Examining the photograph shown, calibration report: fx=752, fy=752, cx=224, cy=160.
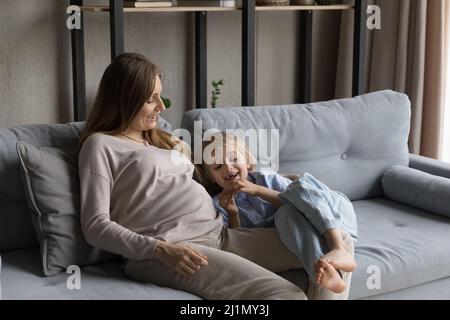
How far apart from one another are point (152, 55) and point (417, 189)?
4.75 ft

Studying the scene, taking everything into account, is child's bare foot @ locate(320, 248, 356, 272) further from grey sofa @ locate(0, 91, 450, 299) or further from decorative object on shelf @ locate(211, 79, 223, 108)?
decorative object on shelf @ locate(211, 79, 223, 108)

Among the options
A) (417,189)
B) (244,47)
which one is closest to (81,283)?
(417,189)

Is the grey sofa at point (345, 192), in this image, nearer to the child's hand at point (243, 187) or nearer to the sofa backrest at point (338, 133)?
the sofa backrest at point (338, 133)

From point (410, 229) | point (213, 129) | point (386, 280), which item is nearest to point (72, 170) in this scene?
point (213, 129)

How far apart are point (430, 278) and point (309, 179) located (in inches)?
20.3

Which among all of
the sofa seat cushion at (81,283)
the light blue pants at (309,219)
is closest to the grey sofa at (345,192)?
the sofa seat cushion at (81,283)

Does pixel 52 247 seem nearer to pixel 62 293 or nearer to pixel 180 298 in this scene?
pixel 62 293

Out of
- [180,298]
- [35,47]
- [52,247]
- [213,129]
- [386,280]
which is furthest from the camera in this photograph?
[35,47]

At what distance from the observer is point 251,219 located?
2.28m

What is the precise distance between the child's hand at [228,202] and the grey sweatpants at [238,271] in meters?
0.09

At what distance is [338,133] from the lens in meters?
2.78

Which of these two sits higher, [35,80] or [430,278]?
[35,80]

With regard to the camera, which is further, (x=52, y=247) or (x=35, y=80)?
(x=35, y=80)

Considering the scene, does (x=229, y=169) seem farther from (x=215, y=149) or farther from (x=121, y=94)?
(x=121, y=94)
